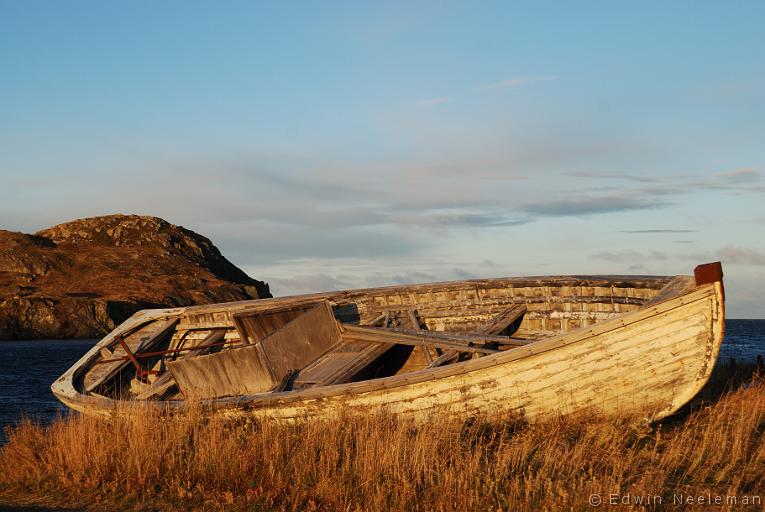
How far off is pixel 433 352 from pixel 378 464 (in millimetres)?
5661

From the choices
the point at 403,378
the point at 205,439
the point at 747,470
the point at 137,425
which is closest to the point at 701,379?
the point at 747,470

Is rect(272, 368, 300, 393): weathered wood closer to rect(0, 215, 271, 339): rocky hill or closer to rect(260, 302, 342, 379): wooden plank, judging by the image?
rect(260, 302, 342, 379): wooden plank

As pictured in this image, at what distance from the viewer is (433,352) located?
13.7 m

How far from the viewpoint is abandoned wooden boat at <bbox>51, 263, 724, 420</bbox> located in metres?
9.52

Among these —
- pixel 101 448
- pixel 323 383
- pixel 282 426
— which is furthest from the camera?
pixel 323 383

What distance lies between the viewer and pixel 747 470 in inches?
325

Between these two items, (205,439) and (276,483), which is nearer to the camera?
(276,483)

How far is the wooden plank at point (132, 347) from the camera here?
15.0 meters

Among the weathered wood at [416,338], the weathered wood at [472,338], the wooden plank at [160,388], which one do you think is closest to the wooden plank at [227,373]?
the wooden plank at [160,388]

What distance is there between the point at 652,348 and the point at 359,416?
159 inches

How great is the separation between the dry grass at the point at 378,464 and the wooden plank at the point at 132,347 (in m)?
4.46

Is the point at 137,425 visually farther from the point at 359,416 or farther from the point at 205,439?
the point at 359,416

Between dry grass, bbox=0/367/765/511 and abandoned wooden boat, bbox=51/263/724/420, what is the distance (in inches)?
16.2

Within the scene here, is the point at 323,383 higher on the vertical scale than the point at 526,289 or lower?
lower
